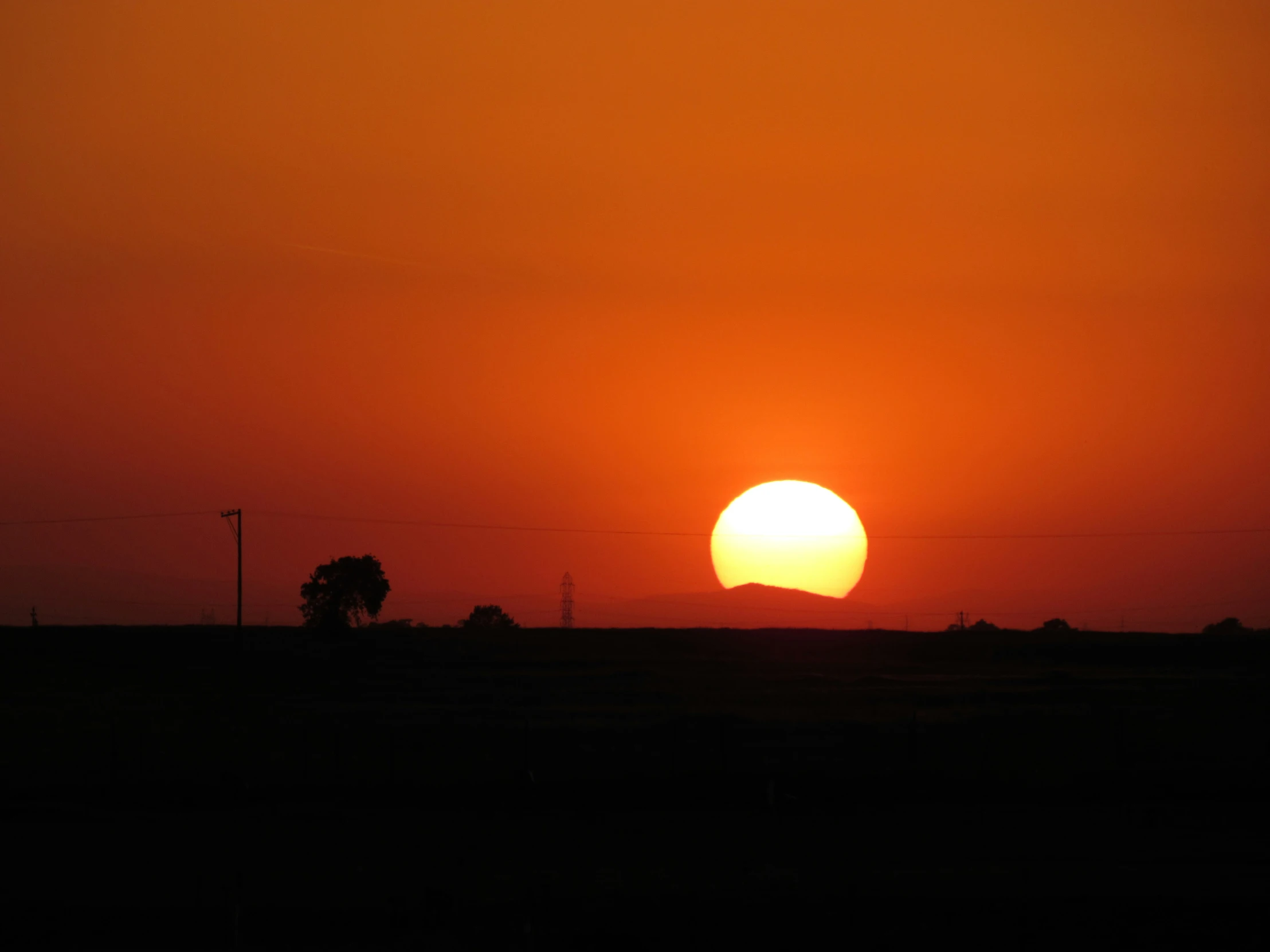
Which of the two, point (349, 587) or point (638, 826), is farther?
point (349, 587)

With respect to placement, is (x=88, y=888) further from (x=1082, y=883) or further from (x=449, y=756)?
(x=449, y=756)

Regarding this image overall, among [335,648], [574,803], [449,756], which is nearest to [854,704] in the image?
[449,756]

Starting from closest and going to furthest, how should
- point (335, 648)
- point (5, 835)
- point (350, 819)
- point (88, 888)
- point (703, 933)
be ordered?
point (703, 933) → point (88, 888) → point (5, 835) → point (350, 819) → point (335, 648)

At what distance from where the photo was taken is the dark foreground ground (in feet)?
58.1

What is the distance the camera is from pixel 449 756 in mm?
39219

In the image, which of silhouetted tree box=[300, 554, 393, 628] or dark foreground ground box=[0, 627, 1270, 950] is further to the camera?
silhouetted tree box=[300, 554, 393, 628]

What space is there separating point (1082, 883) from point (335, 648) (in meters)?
95.3

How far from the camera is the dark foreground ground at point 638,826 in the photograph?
1770 cm

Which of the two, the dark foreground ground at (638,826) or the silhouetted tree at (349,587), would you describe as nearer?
the dark foreground ground at (638,826)

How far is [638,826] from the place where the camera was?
2583 cm

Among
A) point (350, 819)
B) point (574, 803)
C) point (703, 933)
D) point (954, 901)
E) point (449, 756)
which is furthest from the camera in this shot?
point (449, 756)

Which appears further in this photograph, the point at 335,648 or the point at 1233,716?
the point at 335,648

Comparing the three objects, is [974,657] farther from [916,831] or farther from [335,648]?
[916,831]

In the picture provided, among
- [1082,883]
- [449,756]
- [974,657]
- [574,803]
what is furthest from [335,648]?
[1082,883]
